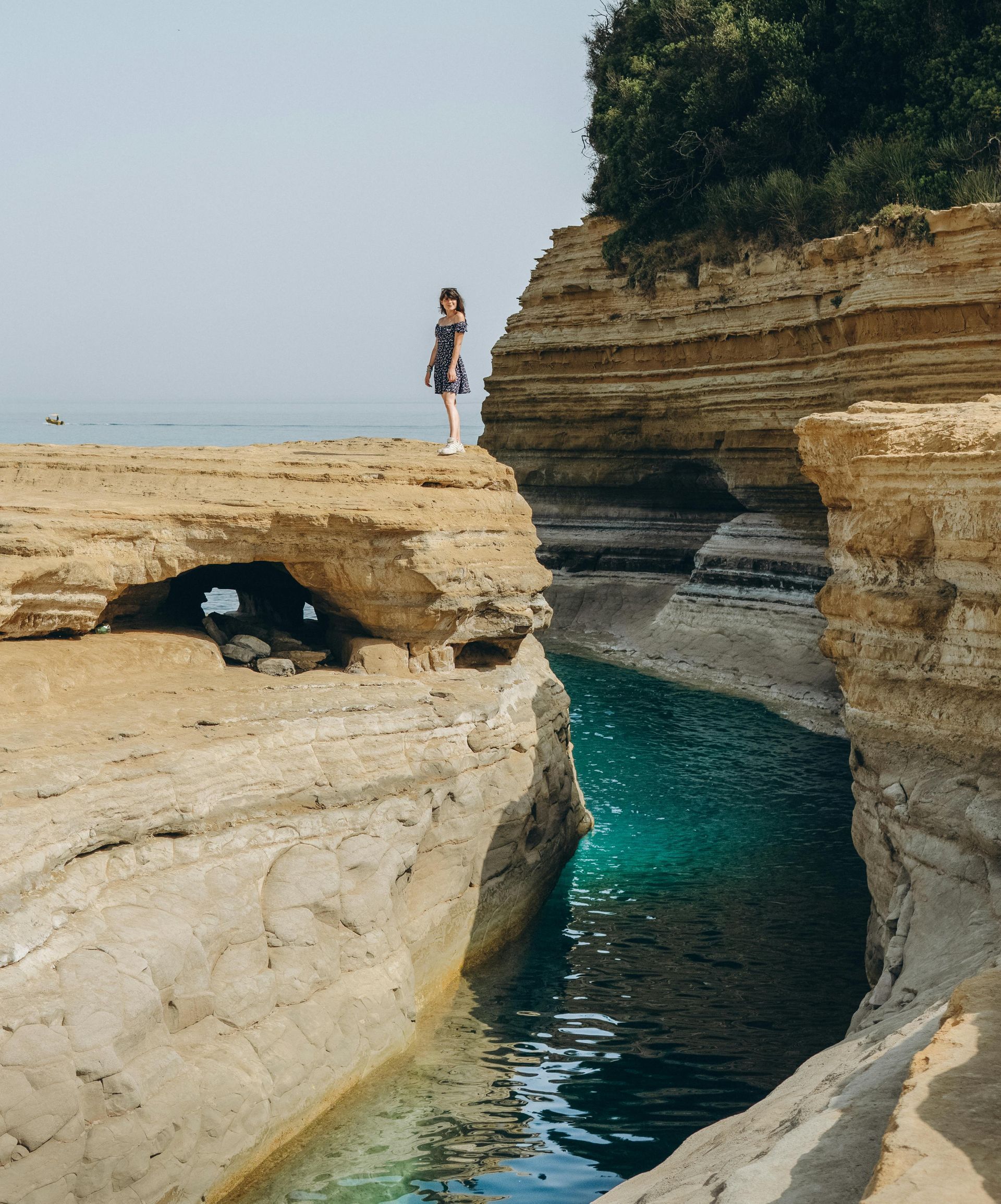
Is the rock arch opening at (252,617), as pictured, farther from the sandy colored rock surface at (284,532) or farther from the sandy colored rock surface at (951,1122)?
the sandy colored rock surface at (951,1122)

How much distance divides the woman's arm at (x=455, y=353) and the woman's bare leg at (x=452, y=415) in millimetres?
188

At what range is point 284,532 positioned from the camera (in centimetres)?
1050

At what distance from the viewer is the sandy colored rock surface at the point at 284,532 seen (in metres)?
9.40

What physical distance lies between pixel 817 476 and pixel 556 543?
18.0 meters

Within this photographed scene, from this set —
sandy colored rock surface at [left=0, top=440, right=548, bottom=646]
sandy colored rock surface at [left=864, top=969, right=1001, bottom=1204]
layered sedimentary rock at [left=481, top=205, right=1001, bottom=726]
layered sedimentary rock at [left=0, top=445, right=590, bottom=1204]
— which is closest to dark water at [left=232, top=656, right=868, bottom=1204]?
layered sedimentary rock at [left=0, top=445, right=590, bottom=1204]

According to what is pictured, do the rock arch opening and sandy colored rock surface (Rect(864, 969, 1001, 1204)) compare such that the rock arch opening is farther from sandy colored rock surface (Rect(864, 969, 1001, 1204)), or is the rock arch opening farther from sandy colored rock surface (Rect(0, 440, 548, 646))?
sandy colored rock surface (Rect(864, 969, 1001, 1204))

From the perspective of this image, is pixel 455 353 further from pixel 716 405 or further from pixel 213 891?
pixel 716 405

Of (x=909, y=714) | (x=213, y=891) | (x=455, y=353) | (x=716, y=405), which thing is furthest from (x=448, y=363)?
(x=716, y=405)

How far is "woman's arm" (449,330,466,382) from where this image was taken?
13242 millimetres

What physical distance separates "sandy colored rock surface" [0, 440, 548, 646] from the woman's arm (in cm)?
144

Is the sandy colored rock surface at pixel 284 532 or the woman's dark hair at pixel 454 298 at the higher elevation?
the woman's dark hair at pixel 454 298

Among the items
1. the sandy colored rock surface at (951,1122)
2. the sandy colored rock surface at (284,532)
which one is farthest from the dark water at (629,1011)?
the sandy colored rock surface at (951,1122)

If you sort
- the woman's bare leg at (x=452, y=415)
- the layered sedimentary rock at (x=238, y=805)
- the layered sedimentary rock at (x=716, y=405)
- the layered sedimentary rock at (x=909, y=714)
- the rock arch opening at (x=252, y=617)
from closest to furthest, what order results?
the layered sedimentary rock at (x=909, y=714), the layered sedimentary rock at (x=238, y=805), the rock arch opening at (x=252, y=617), the woman's bare leg at (x=452, y=415), the layered sedimentary rock at (x=716, y=405)

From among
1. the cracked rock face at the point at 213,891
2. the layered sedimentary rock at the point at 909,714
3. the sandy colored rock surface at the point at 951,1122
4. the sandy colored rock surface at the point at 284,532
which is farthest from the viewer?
the sandy colored rock surface at the point at 284,532
